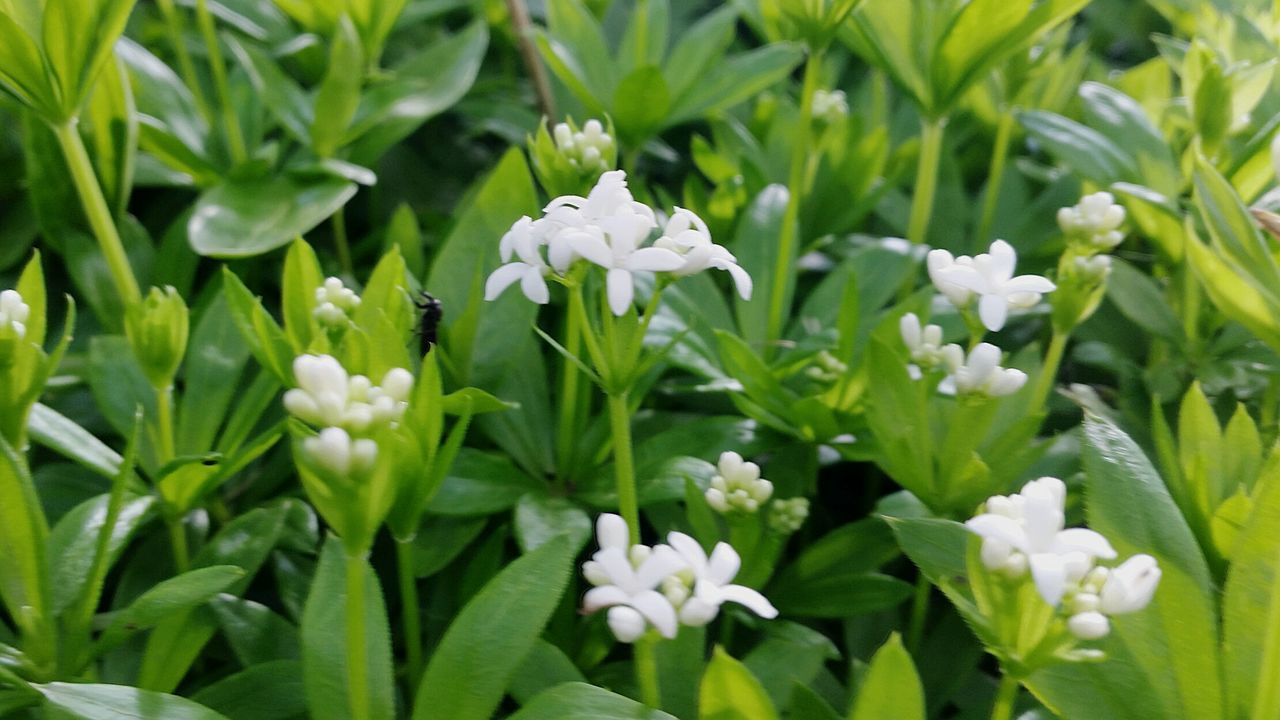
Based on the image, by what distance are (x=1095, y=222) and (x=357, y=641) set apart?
0.67 m

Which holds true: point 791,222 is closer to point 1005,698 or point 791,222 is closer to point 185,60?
point 1005,698

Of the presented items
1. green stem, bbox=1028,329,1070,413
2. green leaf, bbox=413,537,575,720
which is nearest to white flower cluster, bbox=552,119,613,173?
green leaf, bbox=413,537,575,720

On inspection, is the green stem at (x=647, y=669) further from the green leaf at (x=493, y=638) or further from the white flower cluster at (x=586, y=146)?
the white flower cluster at (x=586, y=146)

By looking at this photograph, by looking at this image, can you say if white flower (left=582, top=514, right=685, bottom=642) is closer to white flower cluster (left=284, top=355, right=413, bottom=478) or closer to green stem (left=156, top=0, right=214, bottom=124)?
white flower cluster (left=284, top=355, right=413, bottom=478)

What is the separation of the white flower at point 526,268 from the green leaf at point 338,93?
17.6 inches

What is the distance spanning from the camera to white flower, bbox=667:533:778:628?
593mm

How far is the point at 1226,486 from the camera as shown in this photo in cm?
80

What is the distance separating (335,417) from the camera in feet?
1.82

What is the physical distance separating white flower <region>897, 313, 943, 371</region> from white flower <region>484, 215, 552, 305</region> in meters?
0.31

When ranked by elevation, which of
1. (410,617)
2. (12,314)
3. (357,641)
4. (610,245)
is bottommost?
(410,617)

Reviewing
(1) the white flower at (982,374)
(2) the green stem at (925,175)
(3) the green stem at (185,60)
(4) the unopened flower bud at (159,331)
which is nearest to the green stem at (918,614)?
(1) the white flower at (982,374)

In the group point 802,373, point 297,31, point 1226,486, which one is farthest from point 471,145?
point 1226,486

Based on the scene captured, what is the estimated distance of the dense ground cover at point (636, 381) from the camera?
67 cm

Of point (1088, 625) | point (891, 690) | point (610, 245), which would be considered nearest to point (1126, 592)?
point (1088, 625)
